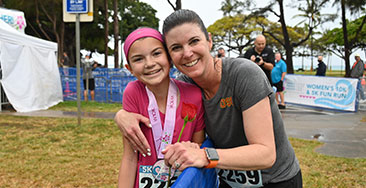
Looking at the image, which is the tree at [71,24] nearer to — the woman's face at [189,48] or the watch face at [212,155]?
the woman's face at [189,48]

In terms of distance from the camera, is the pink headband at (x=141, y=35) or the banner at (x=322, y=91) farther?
the banner at (x=322, y=91)

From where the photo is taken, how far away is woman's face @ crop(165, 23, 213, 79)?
60.2 inches

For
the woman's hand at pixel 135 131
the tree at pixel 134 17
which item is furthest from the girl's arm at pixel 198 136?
the tree at pixel 134 17

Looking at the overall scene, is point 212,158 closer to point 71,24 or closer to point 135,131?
point 135,131

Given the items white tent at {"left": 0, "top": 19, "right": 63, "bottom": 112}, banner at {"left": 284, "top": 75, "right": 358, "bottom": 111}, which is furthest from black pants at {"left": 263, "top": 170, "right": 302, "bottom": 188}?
banner at {"left": 284, "top": 75, "right": 358, "bottom": 111}

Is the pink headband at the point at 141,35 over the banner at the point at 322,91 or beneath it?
over

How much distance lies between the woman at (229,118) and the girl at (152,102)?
0.07m

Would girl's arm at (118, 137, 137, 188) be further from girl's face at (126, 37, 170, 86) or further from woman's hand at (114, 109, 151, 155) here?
girl's face at (126, 37, 170, 86)

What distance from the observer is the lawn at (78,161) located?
3713 millimetres

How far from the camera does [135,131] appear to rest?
1589 millimetres

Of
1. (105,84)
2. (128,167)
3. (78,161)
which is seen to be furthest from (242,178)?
(105,84)

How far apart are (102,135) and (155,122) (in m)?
4.59

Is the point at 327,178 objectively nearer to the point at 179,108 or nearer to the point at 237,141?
the point at 237,141

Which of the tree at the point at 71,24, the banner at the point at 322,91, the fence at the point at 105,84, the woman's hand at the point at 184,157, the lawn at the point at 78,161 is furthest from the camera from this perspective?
the tree at the point at 71,24
